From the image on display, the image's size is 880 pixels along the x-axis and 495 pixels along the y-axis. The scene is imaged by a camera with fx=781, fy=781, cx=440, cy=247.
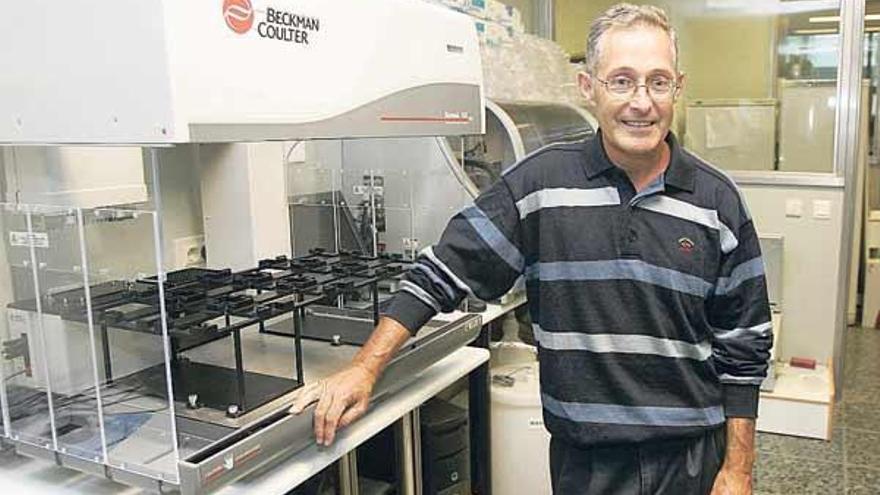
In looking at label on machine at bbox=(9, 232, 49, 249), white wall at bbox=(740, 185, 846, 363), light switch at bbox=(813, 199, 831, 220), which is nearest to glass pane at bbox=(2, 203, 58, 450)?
label on machine at bbox=(9, 232, 49, 249)

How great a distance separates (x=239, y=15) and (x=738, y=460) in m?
1.23

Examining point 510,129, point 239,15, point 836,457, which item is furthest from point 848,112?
point 239,15

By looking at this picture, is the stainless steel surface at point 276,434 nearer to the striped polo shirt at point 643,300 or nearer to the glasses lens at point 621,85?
the striped polo shirt at point 643,300

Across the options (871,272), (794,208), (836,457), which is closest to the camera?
(836,457)

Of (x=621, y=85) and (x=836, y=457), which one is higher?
(x=621, y=85)

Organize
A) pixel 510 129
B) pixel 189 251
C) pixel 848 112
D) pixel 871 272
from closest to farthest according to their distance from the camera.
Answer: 1. pixel 189 251
2. pixel 510 129
3. pixel 848 112
4. pixel 871 272

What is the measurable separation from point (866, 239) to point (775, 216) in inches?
67.8

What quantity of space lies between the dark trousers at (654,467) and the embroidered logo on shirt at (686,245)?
1.19 feet

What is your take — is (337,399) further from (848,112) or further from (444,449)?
(848,112)

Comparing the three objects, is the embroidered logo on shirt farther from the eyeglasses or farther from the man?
the eyeglasses

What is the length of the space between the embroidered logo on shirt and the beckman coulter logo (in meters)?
0.87

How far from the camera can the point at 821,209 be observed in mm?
3770

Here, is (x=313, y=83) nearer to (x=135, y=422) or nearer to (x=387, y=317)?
(x=387, y=317)

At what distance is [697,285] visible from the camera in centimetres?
148
